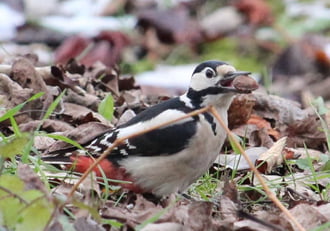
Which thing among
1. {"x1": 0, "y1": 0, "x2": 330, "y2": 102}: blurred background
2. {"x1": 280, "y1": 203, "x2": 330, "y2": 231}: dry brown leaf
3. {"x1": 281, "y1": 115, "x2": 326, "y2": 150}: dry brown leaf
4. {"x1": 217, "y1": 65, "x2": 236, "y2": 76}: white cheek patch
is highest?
{"x1": 217, "y1": 65, "x2": 236, "y2": 76}: white cheek patch

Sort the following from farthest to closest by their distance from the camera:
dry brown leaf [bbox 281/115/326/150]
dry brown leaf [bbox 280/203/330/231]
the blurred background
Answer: the blurred background < dry brown leaf [bbox 281/115/326/150] < dry brown leaf [bbox 280/203/330/231]

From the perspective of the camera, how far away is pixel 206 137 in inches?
159

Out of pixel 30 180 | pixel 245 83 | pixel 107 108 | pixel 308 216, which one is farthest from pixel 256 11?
pixel 30 180

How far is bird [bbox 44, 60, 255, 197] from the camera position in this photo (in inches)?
159

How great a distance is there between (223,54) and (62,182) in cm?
736

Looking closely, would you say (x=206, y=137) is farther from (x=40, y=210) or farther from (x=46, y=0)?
(x=46, y=0)

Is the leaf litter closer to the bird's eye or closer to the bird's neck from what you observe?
the bird's neck

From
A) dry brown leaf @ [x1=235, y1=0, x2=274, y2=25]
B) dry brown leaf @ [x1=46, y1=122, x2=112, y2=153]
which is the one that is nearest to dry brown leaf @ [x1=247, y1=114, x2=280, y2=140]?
dry brown leaf @ [x1=46, y1=122, x2=112, y2=153]

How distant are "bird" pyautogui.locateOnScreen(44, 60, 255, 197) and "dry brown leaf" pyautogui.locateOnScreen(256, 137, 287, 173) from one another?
1.76 feet

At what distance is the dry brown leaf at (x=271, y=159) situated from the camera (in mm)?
4605

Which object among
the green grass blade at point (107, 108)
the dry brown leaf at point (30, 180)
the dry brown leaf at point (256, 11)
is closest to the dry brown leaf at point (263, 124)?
the green grass blade at point (107, 108)

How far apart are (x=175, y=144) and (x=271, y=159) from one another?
0.77 meters

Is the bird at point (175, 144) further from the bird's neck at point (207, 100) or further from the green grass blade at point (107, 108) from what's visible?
the green grass blade at point (107, 108)

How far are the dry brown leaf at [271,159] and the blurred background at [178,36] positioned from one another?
16.5 ft
